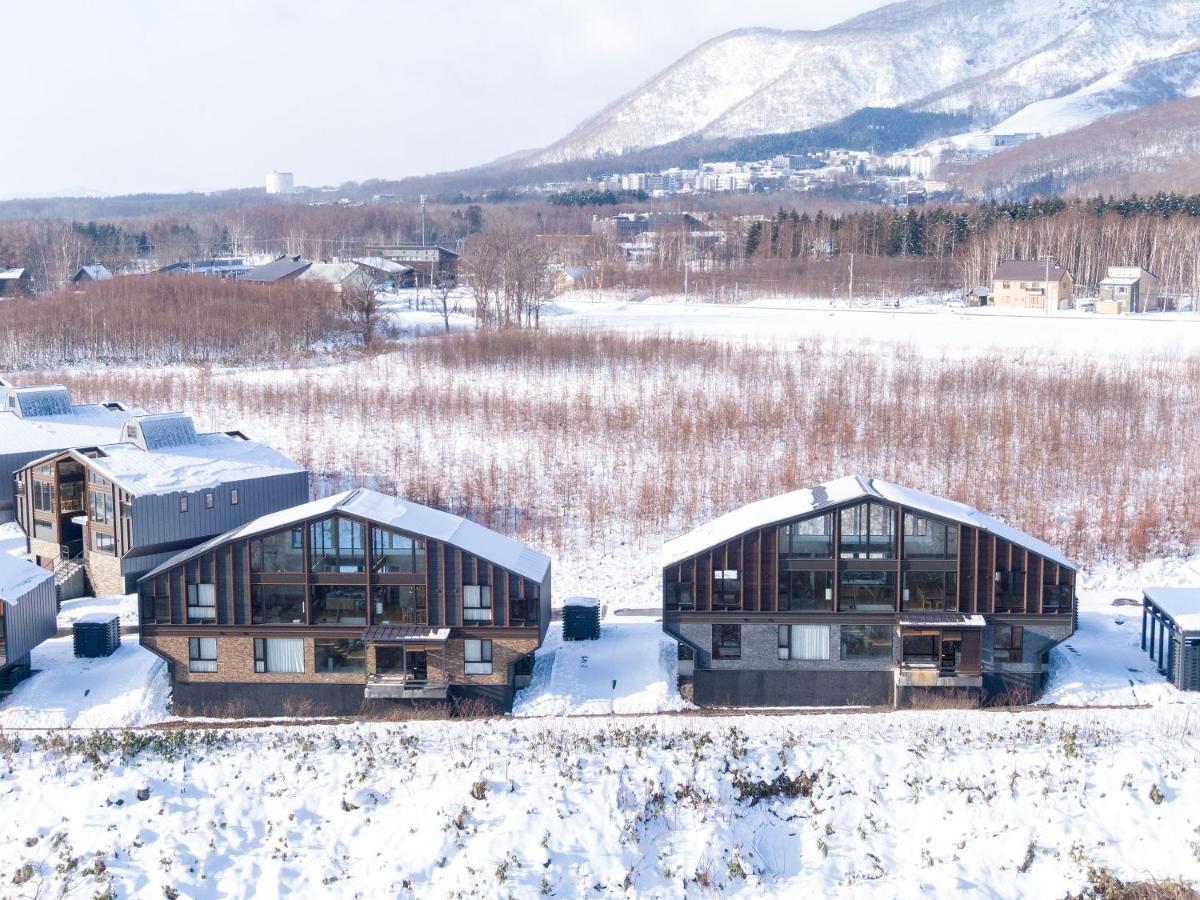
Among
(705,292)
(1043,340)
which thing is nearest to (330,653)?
(1043,340)

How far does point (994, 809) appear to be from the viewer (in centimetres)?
1482

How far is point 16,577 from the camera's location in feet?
67.9

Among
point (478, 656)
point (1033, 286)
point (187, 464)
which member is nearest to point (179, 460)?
point (187, 464)

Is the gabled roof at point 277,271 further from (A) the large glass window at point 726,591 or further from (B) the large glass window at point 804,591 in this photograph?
(B) the large glass window at point 804,591

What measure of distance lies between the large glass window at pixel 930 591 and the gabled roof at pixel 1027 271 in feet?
166

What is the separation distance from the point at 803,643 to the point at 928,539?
2.57 metres

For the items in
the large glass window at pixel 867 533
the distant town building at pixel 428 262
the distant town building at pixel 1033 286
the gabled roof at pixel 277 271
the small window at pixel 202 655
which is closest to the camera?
the large glass window at pixel 867 533

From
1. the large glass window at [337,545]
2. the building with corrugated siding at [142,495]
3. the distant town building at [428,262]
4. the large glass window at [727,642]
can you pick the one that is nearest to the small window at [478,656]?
the large glass window at [337,545]

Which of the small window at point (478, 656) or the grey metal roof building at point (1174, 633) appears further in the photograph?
the small window at point (478, 656)

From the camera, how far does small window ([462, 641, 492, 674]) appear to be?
1961 cm

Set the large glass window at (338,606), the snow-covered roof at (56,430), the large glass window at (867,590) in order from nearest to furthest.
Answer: the large glass window at (867,590) < the large glass window at (338,606) < the snow-covered roof at (56,430)

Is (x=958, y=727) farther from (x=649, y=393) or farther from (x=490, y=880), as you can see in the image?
(x=649, y=393)

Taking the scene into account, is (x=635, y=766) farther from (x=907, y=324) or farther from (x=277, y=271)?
(x=277, y=271)

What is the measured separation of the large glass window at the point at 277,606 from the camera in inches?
774
